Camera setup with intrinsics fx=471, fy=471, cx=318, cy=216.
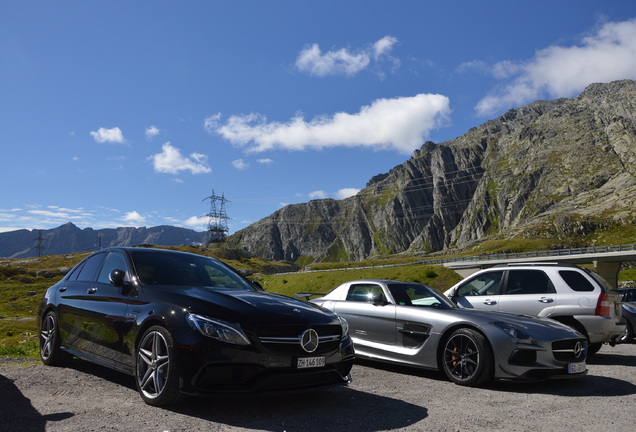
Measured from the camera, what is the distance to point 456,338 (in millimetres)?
7344

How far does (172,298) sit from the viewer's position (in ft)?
17.0

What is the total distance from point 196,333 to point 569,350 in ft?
18.5

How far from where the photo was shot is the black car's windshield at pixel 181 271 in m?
5.96

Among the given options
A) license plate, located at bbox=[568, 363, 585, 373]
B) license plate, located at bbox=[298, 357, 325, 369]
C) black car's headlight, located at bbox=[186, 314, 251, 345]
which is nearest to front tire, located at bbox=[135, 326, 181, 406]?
black car's headlight, located at bbox=[186, 314, 251, 345]

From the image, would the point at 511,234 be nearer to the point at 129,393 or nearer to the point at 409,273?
the point at 409,273

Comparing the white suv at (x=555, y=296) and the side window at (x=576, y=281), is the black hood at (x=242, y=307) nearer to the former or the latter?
the white suv at (x=555, y=296)

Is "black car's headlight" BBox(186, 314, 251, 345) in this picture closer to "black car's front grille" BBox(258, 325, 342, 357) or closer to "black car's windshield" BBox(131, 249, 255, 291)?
"black car's front grille" BBox(258, 325, 342, 357)

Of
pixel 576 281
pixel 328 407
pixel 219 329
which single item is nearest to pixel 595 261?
pixel 576 281

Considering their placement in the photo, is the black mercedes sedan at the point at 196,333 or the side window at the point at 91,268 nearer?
the black mercedes sedan at the point at 196,333

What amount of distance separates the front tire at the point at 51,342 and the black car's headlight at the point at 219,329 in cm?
345

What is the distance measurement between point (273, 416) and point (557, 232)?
151 m

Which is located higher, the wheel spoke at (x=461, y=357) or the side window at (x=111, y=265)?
the side window at (x=111, y=265)

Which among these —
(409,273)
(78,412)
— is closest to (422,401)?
(78,412)

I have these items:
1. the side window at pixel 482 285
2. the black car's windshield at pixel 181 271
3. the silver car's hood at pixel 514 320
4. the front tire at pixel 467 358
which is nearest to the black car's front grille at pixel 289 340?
the black car's windshield at pixel 181 271
